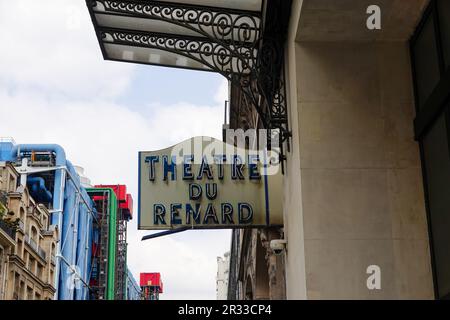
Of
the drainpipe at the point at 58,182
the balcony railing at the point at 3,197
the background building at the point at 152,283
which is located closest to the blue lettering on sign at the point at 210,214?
the balcony railing at the point at 3,197

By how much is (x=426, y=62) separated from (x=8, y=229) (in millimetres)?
59888

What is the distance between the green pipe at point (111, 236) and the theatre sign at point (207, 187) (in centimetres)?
9394

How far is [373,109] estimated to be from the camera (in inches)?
329

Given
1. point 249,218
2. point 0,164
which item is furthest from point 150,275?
point 249,218

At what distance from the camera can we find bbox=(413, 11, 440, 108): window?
766 cm

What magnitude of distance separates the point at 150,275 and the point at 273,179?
615 feet

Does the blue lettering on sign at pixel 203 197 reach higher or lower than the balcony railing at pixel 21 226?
lower

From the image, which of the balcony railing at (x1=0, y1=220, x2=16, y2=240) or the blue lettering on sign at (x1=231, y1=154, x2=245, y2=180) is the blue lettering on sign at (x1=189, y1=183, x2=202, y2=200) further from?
the balcony railing at (x1=0, y1=220, x2=16, y2=240)

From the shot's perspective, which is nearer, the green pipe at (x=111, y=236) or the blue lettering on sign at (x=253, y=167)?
the blue lettering on sign at (x=253, y=167)

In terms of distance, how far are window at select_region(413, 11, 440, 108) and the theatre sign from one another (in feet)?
14.4

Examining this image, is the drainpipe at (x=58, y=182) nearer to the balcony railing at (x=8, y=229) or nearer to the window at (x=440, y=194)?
the balcony railing at (x=8, y=229)

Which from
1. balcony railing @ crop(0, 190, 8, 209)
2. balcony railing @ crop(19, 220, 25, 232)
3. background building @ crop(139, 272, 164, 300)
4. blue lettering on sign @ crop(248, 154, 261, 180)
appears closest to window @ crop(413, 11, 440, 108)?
blue lettering on sign @ crop(248, 154, 261, 180)

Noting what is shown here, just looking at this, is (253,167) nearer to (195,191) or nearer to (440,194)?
(195,191)

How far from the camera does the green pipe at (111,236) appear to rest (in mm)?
105625
